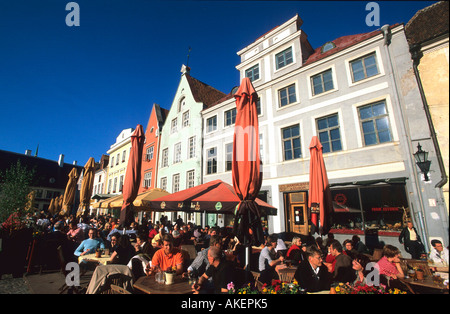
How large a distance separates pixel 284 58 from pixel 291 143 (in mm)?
6274

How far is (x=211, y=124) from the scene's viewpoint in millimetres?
18641

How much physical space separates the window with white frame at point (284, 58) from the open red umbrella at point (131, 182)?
10957 mm

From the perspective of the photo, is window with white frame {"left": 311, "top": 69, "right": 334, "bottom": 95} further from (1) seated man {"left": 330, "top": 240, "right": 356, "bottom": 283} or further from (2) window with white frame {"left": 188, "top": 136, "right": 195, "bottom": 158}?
(2) window with white frame {"left": 188, "top": 136, "right": 195, "bottom": 158}

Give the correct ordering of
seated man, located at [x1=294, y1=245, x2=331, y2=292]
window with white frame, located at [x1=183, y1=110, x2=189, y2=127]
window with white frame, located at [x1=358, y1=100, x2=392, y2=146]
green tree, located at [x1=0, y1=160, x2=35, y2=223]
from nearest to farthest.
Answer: seated man, located at [x1=294, y1=245, x2=331, y2=292]
window with white frame, located at [x1=358, y1=100, x2=392, y2=146]
green tree, located at [x1=0, y1=160, x2=35, y2=223]
window with white frame, located at [x1=183, y1=110, x2=189, y2=127]

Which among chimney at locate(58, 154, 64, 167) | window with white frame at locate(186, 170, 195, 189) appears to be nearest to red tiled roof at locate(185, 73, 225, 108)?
window with white frame at locate(186, 170, 195, 189)

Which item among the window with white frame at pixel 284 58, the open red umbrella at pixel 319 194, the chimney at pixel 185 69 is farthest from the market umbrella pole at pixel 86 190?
the window with white frame at pixel 284 58

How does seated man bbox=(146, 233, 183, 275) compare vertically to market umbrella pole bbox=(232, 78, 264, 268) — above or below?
below

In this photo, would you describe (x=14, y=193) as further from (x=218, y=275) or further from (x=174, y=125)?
(x=218, y=275)

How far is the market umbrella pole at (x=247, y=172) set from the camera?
460 centimetres

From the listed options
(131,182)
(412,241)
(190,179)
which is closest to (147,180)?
(190,179)

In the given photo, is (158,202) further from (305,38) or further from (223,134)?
(305,38)

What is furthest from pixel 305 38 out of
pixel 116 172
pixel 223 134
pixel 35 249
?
pixel 116 172

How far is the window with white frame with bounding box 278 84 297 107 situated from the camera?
45.1 feet

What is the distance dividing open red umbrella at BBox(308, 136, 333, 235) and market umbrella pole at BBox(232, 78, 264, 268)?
11.3ft
